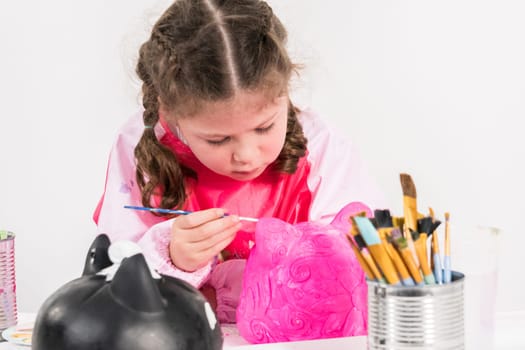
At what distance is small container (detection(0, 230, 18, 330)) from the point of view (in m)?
1.42

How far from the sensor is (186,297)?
36.4 inches

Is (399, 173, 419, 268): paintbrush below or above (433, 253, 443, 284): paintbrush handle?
above

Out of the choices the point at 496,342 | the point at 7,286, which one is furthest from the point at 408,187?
the point at 7,286

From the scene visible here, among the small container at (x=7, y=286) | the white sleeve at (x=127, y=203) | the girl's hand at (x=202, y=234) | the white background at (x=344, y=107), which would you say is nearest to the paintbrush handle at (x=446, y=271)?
the girl's hand at (x=202, y=234)

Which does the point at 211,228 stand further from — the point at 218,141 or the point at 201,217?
the point at 218,141

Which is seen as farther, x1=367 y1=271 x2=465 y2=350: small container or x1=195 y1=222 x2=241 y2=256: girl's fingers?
x1=195 y1=222 x2=241 y2=256: girl's fingers

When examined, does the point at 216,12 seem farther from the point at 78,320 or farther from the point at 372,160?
the point at 372,160

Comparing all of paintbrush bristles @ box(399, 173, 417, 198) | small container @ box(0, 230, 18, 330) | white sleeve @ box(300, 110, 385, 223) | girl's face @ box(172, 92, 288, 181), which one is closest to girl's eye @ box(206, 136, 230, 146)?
girl's face @ box(172, 92, 288, 181)

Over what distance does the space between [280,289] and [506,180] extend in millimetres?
1110

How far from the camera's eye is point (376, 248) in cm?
90

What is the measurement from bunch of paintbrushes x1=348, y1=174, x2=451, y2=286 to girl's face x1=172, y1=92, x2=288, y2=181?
432mm

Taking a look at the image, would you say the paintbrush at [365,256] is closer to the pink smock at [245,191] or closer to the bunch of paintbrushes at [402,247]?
the bunch of paintbrushes at [402,247]

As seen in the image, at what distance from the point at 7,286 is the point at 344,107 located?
0.96 meters

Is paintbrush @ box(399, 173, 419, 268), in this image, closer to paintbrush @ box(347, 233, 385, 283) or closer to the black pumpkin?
paintbrush @ box(347, 233, 385, 283)
